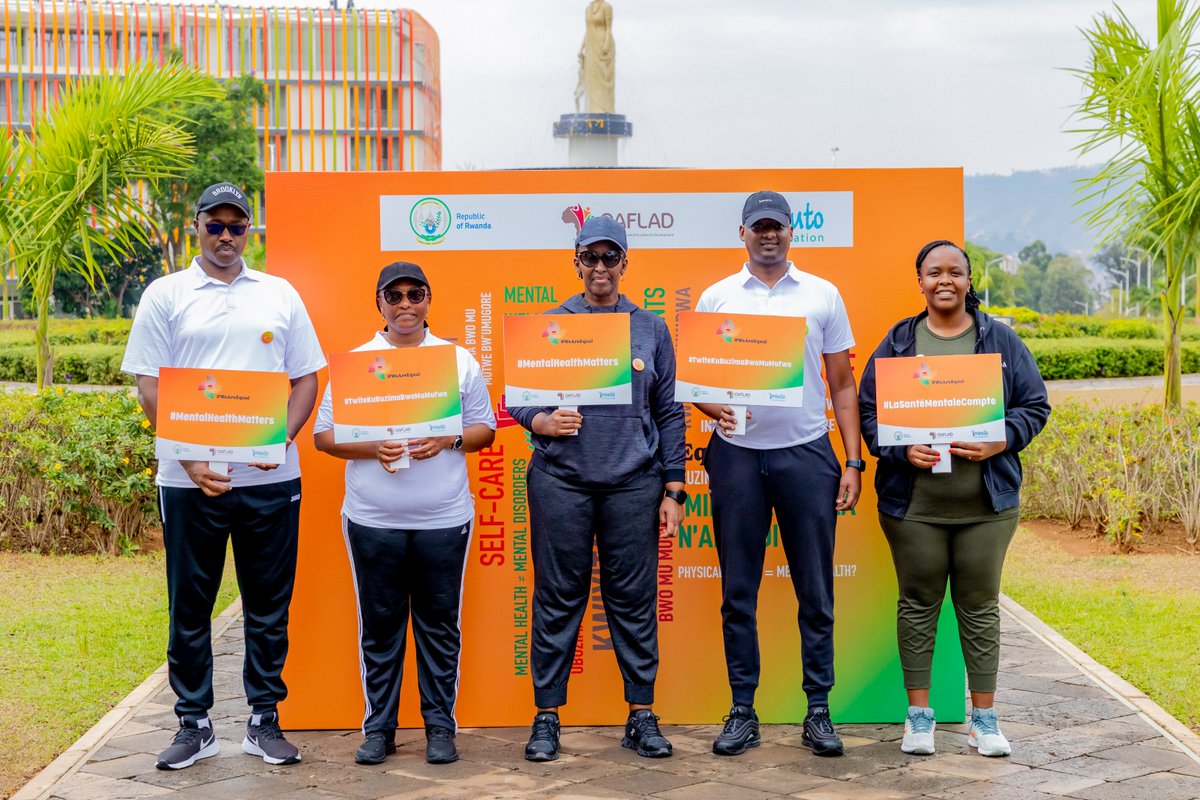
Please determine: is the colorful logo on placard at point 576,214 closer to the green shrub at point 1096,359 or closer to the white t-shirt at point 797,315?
the white t-shirt at point 797,315

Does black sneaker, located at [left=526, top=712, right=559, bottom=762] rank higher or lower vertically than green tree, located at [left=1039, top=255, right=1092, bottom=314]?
lower

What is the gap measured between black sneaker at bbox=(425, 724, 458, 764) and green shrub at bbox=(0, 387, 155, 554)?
5.05m

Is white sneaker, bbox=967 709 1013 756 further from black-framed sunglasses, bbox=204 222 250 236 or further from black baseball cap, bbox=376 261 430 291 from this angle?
black-framed sunglasses, bbox=204 222 250 236

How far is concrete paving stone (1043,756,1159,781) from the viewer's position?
4.81m

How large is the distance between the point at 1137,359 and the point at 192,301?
2752cm

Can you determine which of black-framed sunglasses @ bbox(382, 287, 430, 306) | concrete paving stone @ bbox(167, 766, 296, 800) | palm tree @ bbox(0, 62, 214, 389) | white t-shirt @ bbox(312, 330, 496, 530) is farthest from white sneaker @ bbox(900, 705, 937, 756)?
palm tree @ bbox(0, 62, 214, 389)

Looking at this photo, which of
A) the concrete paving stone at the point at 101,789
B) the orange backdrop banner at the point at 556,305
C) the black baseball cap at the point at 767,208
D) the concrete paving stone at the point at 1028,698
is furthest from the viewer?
the concrete paving stone at the point at 1028,698

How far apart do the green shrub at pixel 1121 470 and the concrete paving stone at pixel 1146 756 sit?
4.58 meters

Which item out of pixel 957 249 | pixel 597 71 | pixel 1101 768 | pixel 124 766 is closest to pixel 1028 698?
pixel 1101 768

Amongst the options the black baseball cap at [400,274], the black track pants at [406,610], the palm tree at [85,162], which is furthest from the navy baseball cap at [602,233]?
the palm tree at [85,162]

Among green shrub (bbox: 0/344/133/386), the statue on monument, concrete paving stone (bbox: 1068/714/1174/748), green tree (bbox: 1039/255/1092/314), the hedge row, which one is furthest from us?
green tree (bbox: 1039/255/1092/314)

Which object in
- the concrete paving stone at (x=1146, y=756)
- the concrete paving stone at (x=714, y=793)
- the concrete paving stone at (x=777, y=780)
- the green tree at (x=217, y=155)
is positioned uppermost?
the green tree at (x=217, y=155)

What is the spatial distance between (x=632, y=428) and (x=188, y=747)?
2.21 metres

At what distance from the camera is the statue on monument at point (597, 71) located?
61.5ft
